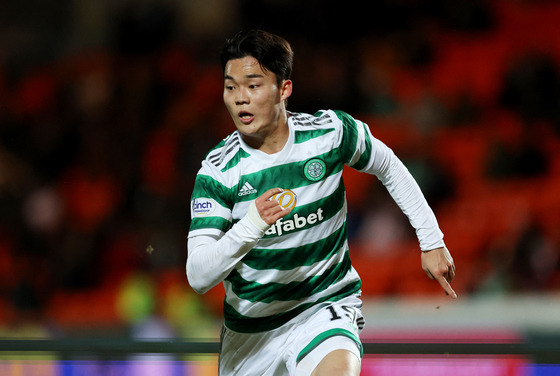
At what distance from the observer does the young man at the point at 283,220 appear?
7.45 feet

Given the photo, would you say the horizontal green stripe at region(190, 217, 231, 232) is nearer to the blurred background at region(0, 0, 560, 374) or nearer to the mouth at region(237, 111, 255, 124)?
the mouth at region(237, 111, 255, 124)

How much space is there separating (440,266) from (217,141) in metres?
2.27

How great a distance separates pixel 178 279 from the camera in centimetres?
418

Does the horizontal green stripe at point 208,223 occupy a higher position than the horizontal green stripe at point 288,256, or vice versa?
the horizontal green stripe at point 208,223

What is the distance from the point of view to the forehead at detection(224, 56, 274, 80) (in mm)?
2279

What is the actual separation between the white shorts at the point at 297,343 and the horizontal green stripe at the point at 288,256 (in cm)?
16

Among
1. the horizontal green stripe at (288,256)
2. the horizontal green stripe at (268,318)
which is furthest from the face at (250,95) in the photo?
the horizontal green stripe at (268,318)

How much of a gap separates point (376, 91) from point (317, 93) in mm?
424

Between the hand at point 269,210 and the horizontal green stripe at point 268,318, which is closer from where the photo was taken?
the hand at point 269,210

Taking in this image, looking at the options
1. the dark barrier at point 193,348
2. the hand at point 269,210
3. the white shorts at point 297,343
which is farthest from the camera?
the dark barrier at point 193,348

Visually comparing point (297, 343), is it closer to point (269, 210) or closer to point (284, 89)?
point (269, 210)

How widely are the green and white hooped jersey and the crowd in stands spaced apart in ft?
5.20

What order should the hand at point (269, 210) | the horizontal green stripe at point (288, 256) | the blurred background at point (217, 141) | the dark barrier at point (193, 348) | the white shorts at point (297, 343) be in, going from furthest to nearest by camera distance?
the blurred background at point (217, 141) → the dark barrier at point (193, 348) → the horizontal green stripe at point (288, 256) → the white shorts at point (297, 343) → the hand at point (269, 210)

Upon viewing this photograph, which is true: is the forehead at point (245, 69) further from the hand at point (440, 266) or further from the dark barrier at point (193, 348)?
the dark barrier at point (193, 348)
